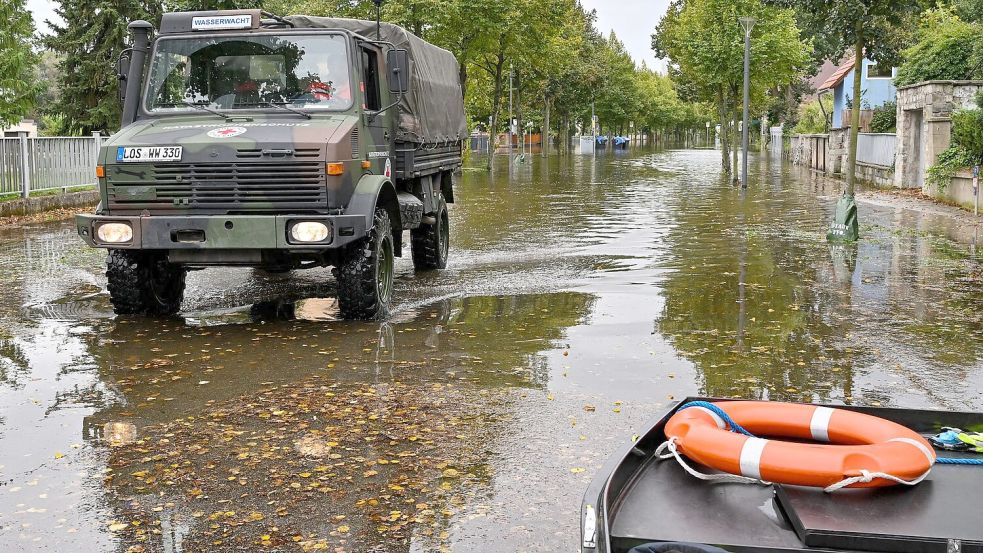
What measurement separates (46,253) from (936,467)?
14814 mm

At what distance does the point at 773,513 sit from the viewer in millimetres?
3666

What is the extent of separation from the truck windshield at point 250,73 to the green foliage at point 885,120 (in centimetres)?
3100

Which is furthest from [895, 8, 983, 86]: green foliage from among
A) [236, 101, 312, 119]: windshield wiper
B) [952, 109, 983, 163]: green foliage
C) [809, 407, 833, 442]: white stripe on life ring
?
[809, 407, 833, 442]: white stripe on life ring

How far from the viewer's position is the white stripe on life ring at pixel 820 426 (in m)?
4.16

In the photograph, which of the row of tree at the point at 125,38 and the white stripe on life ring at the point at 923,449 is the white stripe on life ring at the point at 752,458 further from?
the row of tree at the point at 125,38

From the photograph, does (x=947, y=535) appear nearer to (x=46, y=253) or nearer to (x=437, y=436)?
(x=437, y=436)

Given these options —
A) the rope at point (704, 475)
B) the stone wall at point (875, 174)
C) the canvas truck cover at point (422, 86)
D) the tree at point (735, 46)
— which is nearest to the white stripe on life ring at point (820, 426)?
the rope at point (704, 475)

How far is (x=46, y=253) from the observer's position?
16.1m

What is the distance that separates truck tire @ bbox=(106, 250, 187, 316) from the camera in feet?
32.7

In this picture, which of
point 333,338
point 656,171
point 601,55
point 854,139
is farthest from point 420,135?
point 601,55

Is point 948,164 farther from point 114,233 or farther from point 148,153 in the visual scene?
point 114,233

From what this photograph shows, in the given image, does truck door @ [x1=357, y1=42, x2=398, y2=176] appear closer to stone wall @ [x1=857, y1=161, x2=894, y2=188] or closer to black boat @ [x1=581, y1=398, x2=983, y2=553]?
black boat @ [x1=581, y1=398, x2=983, y2=553]

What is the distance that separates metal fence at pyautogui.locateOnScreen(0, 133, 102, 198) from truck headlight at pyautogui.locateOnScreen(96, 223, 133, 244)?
13.8 metres

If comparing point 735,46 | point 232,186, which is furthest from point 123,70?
point 735,46
